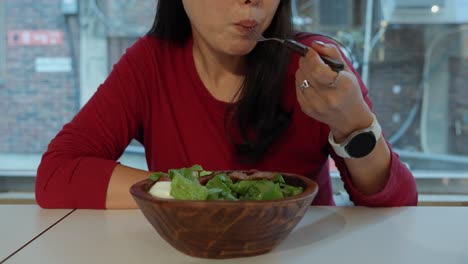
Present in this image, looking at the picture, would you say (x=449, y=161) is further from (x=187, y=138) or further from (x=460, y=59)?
(x=187, y=138)

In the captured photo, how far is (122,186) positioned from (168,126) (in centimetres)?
29

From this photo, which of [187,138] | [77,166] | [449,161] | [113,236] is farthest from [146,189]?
[449,161]

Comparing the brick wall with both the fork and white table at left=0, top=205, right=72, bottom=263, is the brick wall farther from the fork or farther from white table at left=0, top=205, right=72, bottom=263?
the fork

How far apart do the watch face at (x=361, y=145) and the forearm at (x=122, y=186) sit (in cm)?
37

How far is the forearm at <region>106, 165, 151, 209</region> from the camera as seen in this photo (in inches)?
32.7

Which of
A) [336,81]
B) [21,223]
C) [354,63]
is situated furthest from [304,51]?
[354,63]

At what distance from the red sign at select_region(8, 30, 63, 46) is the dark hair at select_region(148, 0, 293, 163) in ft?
4.35

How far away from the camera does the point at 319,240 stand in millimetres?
655

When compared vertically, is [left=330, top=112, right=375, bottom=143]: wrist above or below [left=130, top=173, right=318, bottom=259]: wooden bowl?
above

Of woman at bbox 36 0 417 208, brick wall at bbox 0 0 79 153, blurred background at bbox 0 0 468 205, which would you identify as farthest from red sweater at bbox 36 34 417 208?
brick wall at bbox 0 0 79 153

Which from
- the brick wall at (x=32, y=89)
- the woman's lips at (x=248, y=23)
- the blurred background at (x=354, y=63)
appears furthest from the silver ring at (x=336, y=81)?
the brick wall at (x=32, y=89)

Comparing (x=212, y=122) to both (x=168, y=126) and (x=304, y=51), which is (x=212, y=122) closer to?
(x=168, y=126)

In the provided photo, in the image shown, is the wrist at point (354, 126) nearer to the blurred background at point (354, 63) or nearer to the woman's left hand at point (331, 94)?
the woman's left hand at point (331, 94)

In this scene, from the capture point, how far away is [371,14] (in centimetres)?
206
